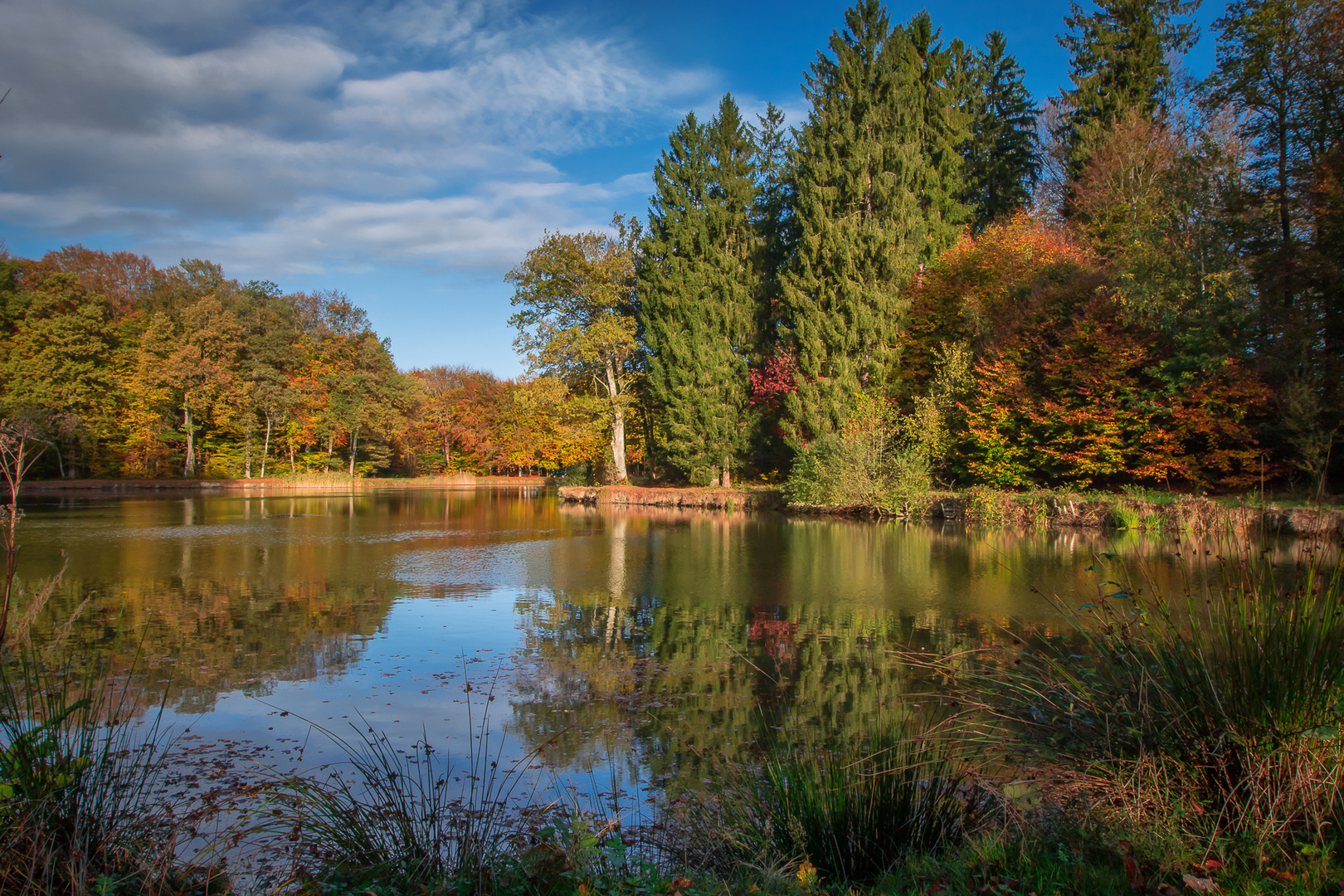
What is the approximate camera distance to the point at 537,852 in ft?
9.79

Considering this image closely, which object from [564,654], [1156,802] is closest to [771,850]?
[1156,802]

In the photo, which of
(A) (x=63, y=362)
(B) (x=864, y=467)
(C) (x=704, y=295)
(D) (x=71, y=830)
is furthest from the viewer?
(A) (x=63, y=362)

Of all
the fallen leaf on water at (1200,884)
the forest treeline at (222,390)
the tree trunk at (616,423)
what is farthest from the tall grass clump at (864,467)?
the fallen leaf on water at (1200,884)

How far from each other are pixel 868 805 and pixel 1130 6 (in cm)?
3687

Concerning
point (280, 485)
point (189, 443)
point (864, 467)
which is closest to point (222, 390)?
point (189, 443)

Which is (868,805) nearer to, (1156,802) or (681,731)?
(1156,802)

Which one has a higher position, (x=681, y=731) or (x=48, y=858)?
(x=48, y=858)

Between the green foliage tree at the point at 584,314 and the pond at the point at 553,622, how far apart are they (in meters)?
16.3

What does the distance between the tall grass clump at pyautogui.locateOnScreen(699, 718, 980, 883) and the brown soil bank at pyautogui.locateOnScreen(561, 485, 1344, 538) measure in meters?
9.17

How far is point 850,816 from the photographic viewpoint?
10.1ft

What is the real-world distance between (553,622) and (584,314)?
1127 inches

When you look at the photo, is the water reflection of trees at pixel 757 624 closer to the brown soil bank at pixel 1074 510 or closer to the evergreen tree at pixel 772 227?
the brown soil bank at pixel 1074 510

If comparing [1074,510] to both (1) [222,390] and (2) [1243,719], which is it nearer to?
(2) [1243,719]

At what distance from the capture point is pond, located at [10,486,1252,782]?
5.33 meters
